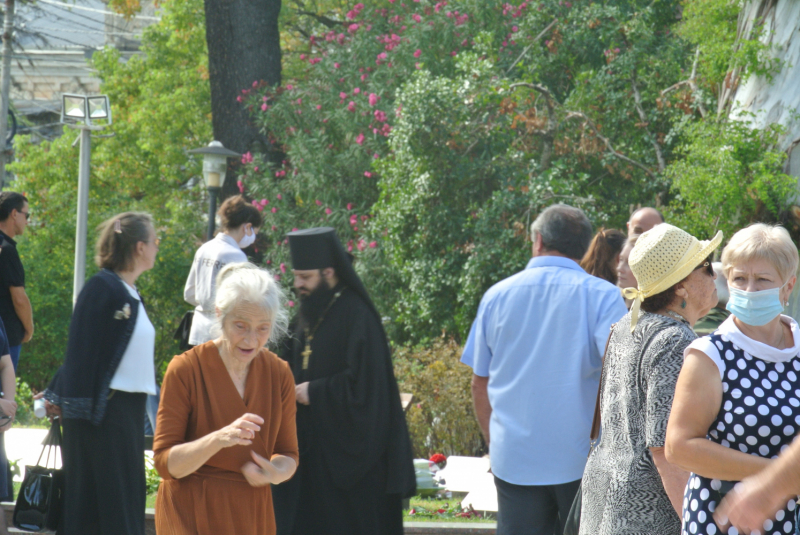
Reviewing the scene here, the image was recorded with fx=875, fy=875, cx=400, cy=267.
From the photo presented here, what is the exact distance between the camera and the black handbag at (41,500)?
14.3 ft

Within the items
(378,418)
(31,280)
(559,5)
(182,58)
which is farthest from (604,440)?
(182,58)

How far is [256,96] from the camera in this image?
1304 centimetres

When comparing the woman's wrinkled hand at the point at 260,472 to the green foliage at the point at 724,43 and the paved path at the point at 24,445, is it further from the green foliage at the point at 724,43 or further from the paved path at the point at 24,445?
the green foliage at the point at 724,43

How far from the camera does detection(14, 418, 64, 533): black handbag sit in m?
4.37

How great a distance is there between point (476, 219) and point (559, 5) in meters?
2.89

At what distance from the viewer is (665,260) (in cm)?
285

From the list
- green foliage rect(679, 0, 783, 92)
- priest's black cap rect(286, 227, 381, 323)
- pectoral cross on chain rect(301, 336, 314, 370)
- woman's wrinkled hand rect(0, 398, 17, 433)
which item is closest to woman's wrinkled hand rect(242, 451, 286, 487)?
pectoral cross on chain rect(301, 336, 314, 370)

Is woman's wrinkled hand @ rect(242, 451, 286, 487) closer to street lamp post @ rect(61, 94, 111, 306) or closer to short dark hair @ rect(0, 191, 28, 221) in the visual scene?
short dark hair @ rect(0, 191, 28, 221)

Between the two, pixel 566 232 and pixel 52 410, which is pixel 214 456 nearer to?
pixel 52 410

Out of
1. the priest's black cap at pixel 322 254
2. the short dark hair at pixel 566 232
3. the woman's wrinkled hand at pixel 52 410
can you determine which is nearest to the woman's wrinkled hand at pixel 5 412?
the woman's wrinkled hand at pixel 52 410

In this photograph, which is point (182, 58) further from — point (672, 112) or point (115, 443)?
point (115, 443)

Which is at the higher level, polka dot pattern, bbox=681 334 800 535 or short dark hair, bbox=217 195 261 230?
short dark hair, bbox=217 195 261 230

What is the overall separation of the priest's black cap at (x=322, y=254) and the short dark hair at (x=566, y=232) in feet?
3.03

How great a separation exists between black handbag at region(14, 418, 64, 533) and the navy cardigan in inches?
15.8
